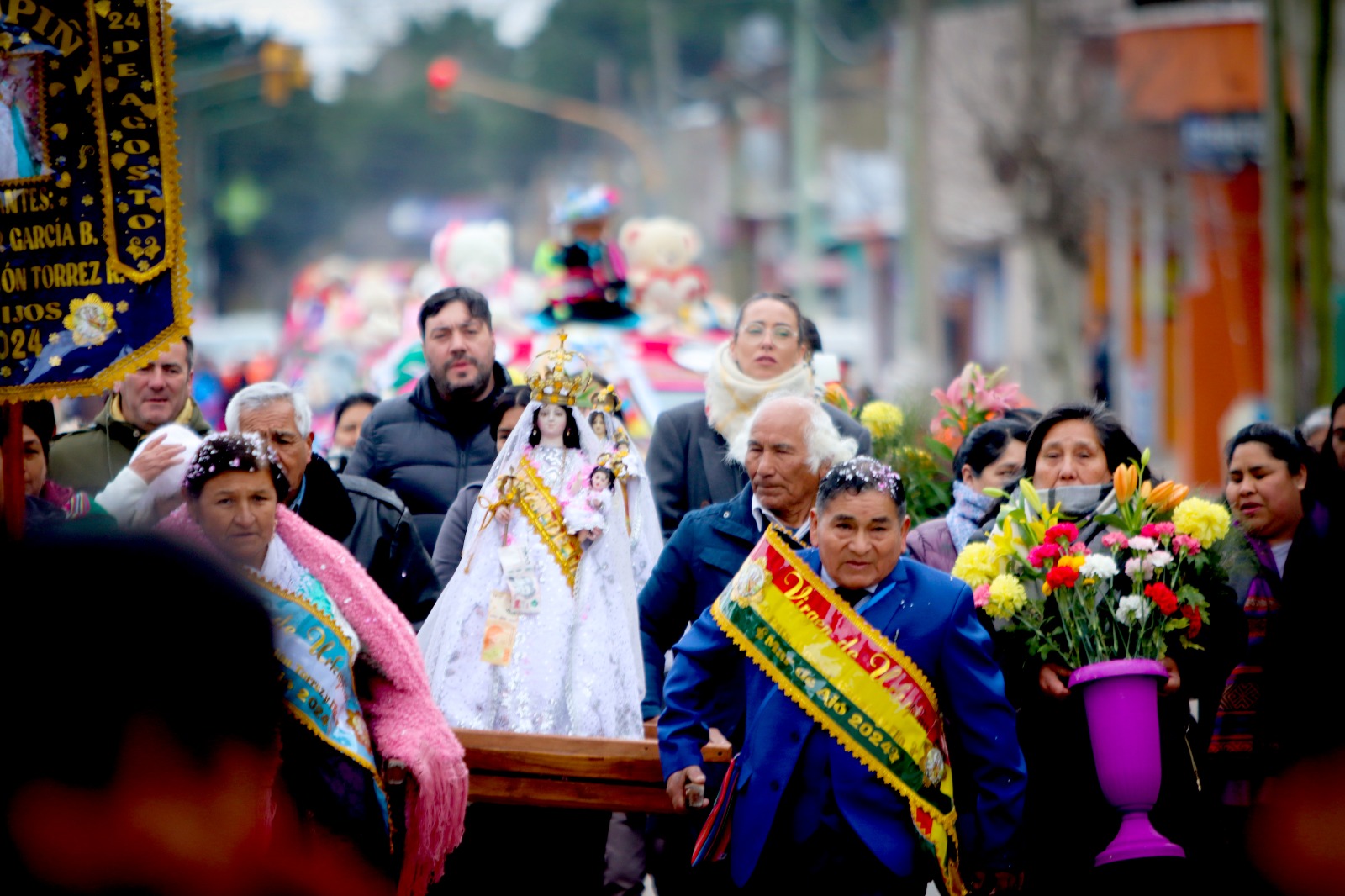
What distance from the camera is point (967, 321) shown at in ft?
155

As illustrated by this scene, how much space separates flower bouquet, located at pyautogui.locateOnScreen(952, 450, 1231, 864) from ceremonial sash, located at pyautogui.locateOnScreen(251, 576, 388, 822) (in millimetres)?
1787

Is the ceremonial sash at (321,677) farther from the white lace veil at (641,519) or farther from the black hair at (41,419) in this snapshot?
the white lace veil at (641,519)

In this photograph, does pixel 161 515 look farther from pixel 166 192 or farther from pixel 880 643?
pixel 880 643

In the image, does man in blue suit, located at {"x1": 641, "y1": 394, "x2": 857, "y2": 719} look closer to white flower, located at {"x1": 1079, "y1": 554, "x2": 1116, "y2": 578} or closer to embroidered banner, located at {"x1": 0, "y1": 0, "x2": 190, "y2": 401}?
white flower, located at {"x1": 1079, "y1": 554, "x2": 1116, "y2": 578}

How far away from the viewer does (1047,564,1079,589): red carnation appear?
4.71 metres

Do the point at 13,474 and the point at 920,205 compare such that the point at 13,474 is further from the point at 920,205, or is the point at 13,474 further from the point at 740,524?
the point at 920,205

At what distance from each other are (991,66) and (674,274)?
15925 millimetres

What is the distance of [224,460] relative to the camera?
4.35 metres

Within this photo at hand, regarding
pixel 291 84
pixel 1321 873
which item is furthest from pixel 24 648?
pixel 291 84

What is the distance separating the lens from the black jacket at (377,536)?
5711 millimetres

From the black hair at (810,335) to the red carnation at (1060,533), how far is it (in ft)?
7.57

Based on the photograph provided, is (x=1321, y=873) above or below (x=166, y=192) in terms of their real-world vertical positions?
below

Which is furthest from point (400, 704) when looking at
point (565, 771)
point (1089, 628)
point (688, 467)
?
point (688, 467)

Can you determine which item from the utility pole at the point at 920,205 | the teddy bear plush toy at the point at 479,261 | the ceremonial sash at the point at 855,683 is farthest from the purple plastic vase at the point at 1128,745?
the utility pole at the point at 920,205
